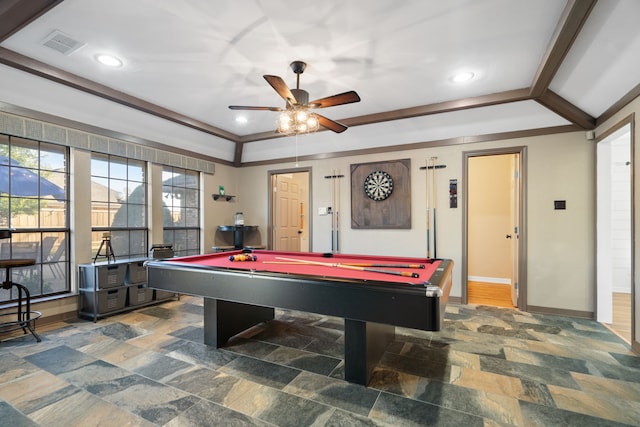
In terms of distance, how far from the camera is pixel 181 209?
205 inches

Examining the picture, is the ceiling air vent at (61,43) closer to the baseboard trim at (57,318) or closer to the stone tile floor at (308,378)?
the stone tile floor at (308,378)

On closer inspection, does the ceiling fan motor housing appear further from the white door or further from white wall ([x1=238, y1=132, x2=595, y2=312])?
the white door

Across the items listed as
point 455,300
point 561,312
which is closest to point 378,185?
point 455,300

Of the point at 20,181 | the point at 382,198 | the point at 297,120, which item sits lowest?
the point at 382,198

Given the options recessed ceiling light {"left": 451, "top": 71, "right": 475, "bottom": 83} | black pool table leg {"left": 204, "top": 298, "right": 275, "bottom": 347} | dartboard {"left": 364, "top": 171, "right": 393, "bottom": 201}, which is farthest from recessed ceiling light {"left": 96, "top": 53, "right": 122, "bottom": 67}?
dartboard {"left": 364, "top": 171, "right": 393, "bottom": 201}

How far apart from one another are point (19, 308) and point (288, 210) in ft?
13.8

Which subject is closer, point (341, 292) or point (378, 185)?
point (341, 292)

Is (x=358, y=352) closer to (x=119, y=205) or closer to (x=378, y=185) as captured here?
(x=378, y=185)

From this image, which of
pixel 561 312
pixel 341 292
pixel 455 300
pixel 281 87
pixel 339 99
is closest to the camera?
pixel 341 292

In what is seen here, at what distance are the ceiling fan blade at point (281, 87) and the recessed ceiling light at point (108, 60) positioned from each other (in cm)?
165

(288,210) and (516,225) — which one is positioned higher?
(288,210)

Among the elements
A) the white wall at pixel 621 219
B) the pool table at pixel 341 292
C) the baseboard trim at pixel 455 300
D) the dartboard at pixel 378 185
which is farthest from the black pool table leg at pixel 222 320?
the white wall at pixel 621 219

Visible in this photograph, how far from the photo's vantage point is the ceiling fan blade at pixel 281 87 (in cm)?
235

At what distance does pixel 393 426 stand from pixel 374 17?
108 inches
